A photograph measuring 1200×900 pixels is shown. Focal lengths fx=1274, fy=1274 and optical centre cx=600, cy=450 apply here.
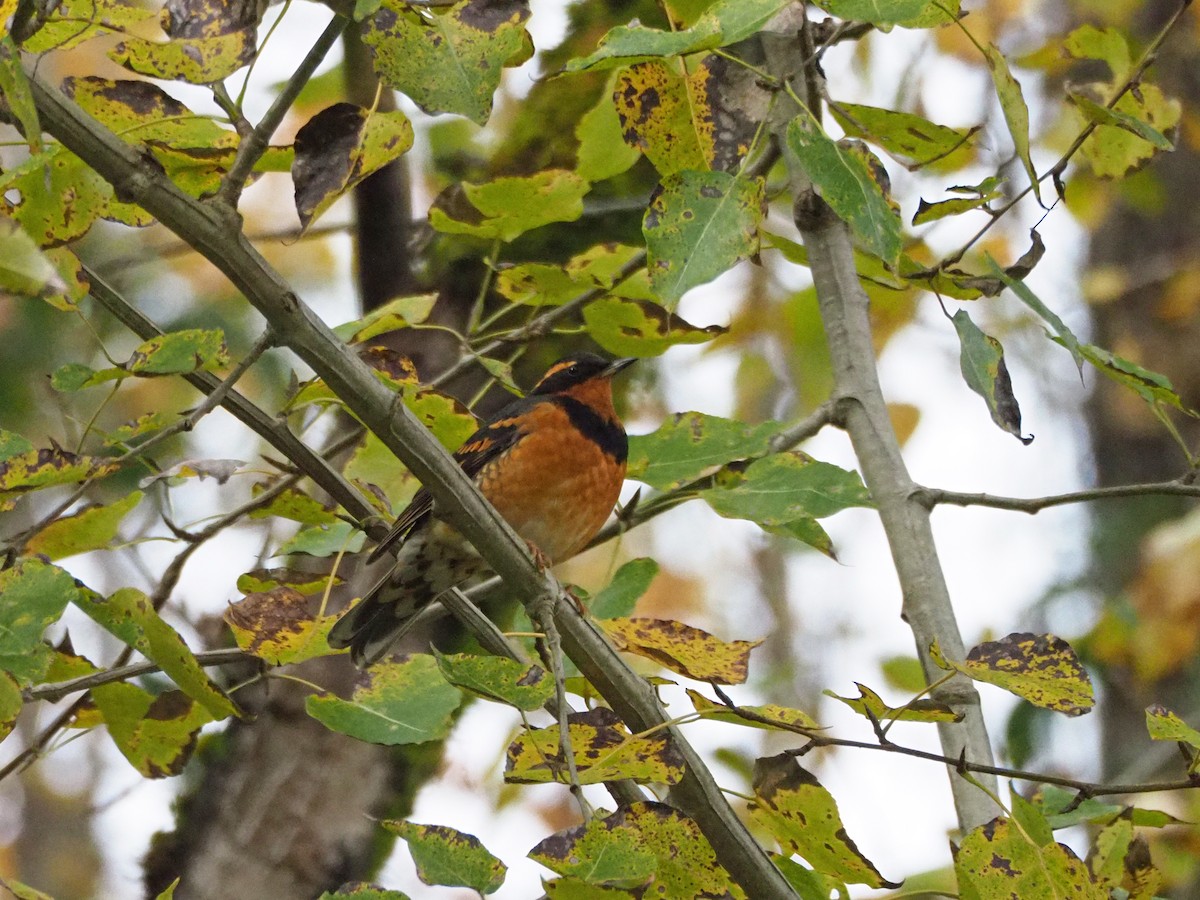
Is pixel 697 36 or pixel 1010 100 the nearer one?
pixel 697 36

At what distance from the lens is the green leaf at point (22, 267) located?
138 centimetres

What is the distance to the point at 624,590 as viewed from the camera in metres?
2.84

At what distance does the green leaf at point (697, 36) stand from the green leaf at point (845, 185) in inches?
14.2

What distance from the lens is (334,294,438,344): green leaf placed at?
98.3 inches

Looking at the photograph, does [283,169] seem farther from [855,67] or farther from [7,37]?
[855,67]

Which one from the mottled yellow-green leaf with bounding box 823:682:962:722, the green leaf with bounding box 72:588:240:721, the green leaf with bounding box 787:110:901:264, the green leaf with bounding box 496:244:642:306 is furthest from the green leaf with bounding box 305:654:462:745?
the green leaf with bounding box 787:110:901:264

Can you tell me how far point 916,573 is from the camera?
2.75 metres

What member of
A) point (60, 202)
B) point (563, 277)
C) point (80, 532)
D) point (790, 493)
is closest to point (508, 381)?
point (563, 277)

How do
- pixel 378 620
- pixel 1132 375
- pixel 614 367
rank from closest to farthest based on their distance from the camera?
pixel 1132 375 < pixel 378 620 < pixel 614 367

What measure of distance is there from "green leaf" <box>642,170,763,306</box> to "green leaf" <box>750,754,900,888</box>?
781 millimetres

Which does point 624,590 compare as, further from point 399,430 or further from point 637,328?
point 399,430

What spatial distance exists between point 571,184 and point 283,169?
634 millimetres

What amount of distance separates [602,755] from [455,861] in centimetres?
30

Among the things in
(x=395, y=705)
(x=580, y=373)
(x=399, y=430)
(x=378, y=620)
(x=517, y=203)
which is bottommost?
(x=395, y=705)
